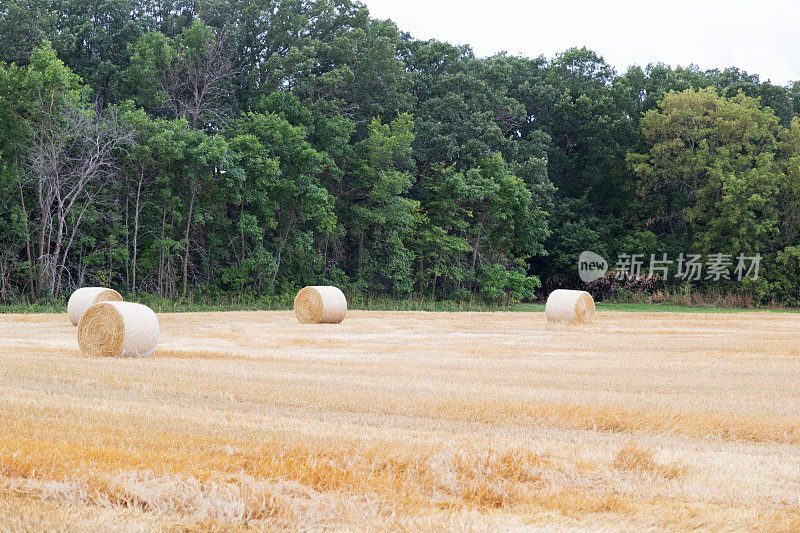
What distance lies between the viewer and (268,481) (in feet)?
15.6

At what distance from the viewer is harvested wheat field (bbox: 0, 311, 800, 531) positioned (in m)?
4.39

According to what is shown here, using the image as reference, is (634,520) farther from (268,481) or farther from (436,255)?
(436,255)

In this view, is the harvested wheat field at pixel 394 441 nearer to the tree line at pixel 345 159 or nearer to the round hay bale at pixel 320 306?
the round hay bale at pixel 320 306

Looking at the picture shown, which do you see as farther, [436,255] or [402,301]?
[436,255]

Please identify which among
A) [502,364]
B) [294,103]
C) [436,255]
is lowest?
[502,364]

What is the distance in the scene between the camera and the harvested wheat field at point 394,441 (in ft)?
14.4

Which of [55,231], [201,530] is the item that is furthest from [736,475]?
[55,231]

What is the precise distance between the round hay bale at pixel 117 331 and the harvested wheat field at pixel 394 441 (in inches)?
13.0

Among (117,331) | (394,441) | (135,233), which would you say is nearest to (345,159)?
(135,233)

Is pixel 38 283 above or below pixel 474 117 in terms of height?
below

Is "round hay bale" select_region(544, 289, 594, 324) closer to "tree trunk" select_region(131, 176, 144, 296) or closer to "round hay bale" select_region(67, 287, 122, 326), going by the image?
"round hay bale" select_region(67, 287, 122, 326)

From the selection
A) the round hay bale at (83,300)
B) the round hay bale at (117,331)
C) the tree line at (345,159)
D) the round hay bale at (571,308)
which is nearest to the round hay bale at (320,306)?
the round hay bale at (83,300)

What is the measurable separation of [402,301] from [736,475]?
29.4 m

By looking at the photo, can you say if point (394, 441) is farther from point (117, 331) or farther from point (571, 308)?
point (571, 308)
